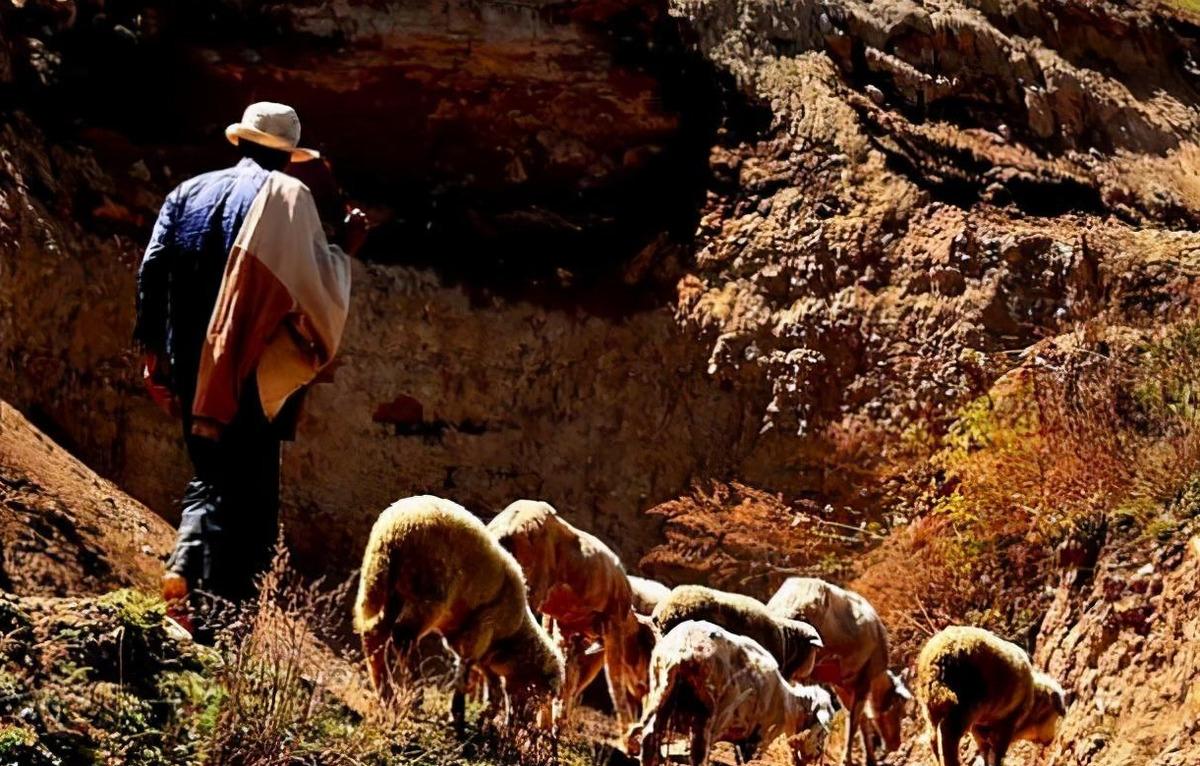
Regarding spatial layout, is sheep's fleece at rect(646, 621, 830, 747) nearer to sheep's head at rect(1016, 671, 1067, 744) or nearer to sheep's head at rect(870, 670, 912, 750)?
sheep's head at rect(1016, 671, 1067, 744)

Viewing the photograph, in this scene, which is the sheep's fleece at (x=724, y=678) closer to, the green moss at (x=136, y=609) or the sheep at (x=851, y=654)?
the sheep at (x=851, y=654)

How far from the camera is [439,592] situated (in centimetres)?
583

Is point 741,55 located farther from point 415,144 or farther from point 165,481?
point 165,481

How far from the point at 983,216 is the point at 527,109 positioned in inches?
171

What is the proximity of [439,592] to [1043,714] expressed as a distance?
3492 millimetres

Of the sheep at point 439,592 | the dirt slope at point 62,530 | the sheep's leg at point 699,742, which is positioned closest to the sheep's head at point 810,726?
the sheep's leg at point 699,742

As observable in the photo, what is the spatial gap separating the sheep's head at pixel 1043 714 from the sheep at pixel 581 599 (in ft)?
6.33

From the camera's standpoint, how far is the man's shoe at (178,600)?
550 centimetres

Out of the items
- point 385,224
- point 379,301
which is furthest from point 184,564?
point 385,224

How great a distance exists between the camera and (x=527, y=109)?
14.5 metres

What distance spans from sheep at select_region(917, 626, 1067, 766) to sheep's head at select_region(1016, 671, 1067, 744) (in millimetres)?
174

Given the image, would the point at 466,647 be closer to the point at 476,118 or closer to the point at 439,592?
the point at 439,592

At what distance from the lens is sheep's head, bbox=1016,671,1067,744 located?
7617mm

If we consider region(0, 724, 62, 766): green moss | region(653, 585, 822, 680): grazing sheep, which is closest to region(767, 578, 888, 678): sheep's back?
region(653, 585, 822, 680): grazing sheep
